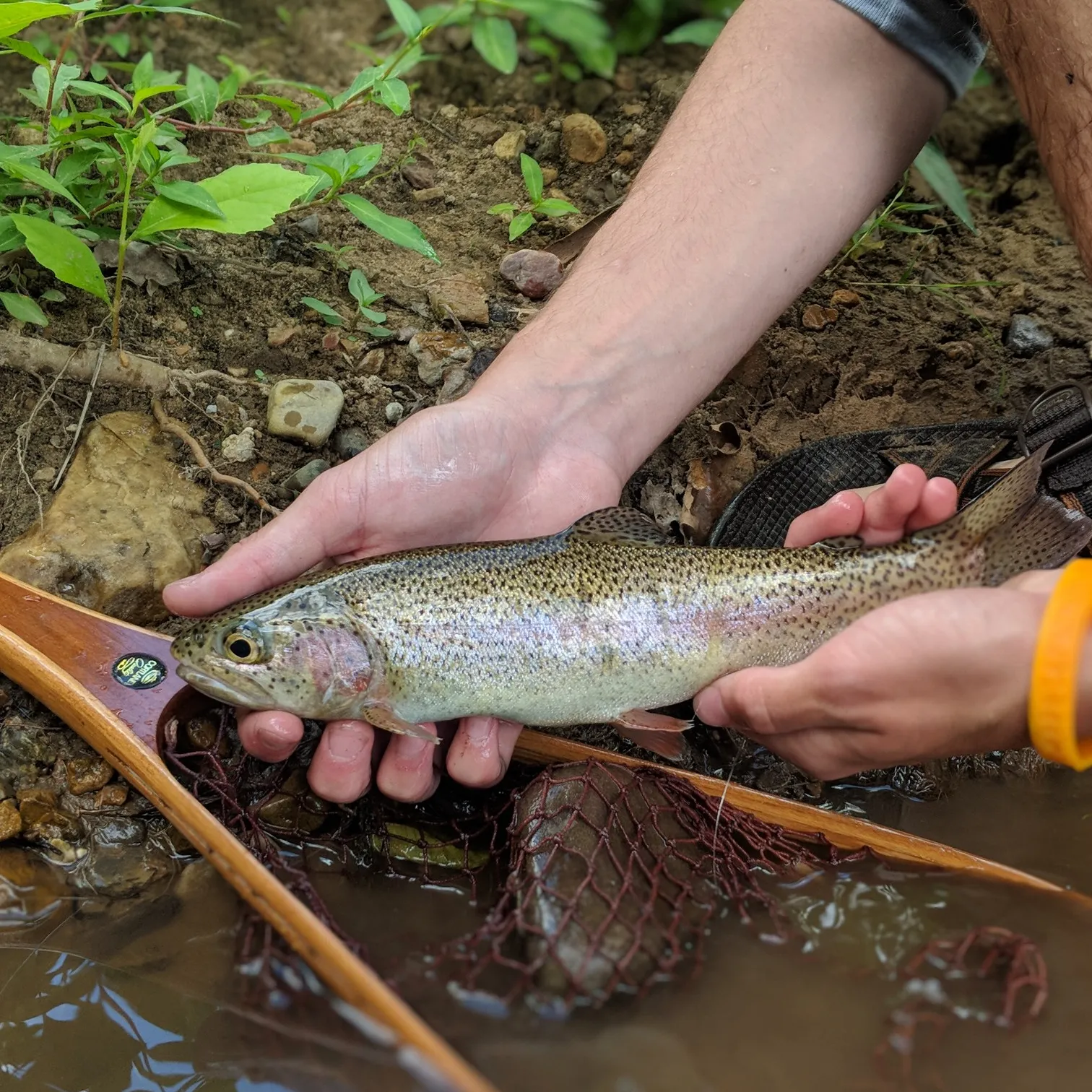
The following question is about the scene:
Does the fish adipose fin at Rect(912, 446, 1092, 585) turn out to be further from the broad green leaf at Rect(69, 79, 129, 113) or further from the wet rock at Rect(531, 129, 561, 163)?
the wet rock at Rect(531, 129, 561, 163)

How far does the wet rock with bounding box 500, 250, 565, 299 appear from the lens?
5.02 m

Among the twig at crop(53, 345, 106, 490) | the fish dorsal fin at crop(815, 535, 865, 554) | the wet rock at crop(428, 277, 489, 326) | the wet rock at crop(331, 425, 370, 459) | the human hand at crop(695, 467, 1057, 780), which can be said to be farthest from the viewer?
the wet rock at crop(428, 277, 489, 326)

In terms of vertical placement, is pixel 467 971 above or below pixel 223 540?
below

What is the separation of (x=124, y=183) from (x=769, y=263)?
2645mm

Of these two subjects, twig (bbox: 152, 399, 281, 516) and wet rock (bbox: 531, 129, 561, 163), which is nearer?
twig (bbox: 152, 399, 281, 516)

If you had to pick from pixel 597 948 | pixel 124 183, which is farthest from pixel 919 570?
pixel 124 183

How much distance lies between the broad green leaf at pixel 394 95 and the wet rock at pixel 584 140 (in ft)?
6.48

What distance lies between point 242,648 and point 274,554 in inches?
14.0

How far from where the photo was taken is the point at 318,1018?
256 cm

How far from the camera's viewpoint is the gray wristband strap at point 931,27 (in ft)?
13.0

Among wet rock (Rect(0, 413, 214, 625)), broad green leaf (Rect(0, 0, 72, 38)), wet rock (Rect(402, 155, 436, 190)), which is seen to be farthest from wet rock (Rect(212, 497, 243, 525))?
wet rock (Rect(402, 155, 436, 190))

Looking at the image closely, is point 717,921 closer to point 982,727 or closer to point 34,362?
point 982,727

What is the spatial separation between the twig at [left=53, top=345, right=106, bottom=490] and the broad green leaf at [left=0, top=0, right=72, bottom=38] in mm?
1299

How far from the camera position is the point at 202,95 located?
3930 mm
